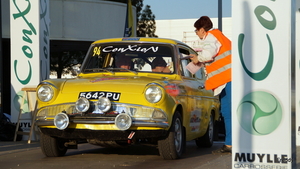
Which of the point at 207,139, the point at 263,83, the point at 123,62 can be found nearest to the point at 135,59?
the point at 123,62

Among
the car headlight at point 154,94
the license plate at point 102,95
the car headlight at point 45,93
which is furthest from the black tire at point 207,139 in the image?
the car headlight at point 45,93

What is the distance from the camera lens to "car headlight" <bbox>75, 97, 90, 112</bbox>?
679 centimetres

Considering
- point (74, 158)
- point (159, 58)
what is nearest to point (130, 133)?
point (74, 158)

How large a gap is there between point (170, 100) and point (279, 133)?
280 centimetres

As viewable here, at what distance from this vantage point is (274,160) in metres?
4.34

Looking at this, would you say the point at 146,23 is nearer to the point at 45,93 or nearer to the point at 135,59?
the point at 135,59

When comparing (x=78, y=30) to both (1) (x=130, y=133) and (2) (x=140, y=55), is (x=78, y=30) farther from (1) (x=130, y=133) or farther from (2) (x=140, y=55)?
(1) (x=130, y=133)

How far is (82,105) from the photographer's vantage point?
680 centimetres

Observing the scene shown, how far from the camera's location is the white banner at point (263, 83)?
14.1ft

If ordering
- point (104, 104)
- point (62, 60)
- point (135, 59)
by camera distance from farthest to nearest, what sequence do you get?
point (62, 60) → point (135, 59) → point (104, 104)

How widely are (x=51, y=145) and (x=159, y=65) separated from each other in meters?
2.06

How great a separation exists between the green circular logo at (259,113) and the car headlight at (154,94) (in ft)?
8.16

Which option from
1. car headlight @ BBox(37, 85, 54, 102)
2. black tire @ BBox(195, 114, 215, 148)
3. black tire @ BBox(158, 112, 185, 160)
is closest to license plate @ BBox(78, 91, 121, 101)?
car headlight @ BBox(37, 85, 54, 102)

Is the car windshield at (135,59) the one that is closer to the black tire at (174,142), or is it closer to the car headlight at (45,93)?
the black tire at (174,142)
